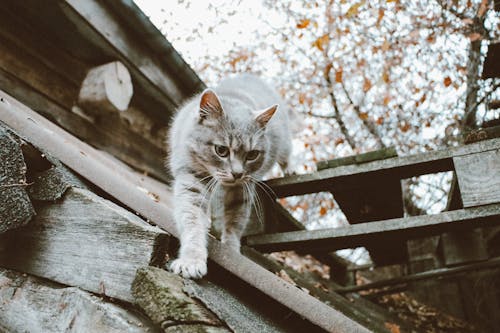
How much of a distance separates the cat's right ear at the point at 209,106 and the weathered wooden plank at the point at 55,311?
1.53m

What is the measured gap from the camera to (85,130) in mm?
3467

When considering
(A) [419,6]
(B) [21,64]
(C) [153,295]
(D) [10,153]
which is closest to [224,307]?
(C) [153,295]

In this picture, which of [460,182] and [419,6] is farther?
[419,6]

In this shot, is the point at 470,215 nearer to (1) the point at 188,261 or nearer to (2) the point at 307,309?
(2) the point at 307,309

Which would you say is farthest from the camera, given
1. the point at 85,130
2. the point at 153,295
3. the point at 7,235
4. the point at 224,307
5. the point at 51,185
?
the point at 85,130

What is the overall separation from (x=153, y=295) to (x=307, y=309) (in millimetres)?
637

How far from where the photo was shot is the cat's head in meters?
2.76

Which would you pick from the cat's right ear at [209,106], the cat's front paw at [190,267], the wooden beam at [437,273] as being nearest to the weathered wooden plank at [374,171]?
the cat's right ear at [209,106]

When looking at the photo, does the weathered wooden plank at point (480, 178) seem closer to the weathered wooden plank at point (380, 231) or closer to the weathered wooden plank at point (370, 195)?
the weathered wooden plank at point (380, 231)

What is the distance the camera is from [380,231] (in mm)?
2740

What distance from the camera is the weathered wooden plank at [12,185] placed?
160cm

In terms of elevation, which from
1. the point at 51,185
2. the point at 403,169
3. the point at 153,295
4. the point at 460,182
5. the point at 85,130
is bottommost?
the point at 153,295

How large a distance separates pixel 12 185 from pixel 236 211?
1681mm

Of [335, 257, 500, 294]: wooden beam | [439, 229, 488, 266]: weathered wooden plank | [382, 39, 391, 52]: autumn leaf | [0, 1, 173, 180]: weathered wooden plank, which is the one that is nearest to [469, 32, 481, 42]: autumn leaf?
[382, 39, 391, 52]: autumn leaf
